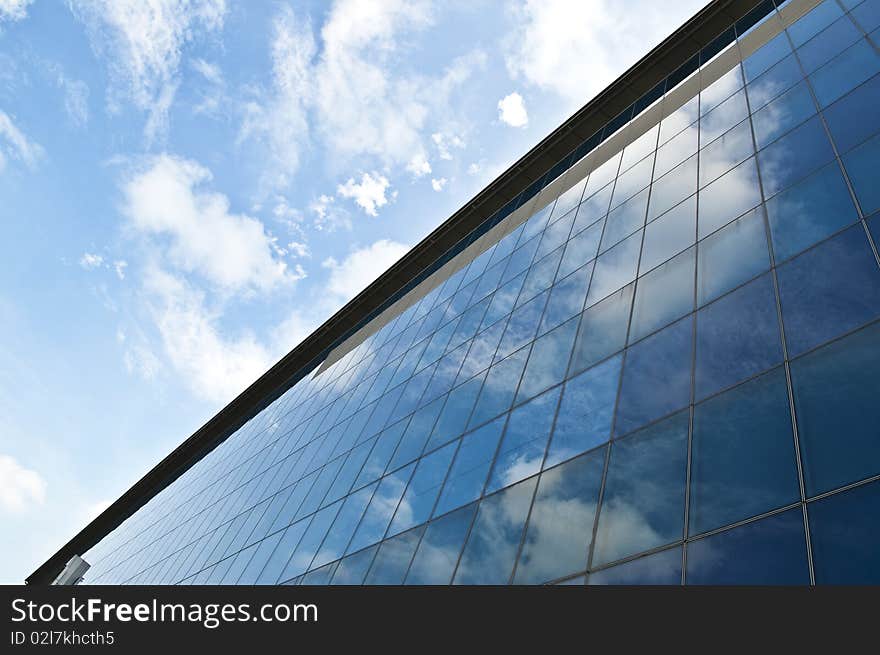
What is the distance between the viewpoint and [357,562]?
16156 mm

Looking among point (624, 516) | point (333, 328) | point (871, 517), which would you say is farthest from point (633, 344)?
point (333, 328)

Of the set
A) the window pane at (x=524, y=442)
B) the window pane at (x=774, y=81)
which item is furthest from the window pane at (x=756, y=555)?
the window pane at (x=774, y=81)

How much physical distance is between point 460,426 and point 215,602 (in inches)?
388

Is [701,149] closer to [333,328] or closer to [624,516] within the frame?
[624,516]

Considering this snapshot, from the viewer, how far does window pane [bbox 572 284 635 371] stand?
13355mm

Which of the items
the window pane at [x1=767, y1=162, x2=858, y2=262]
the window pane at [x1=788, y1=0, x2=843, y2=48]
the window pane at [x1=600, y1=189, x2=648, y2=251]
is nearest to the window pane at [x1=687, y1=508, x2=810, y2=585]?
the window pane at [x1=767, y1=162, x2=858, y2=262]

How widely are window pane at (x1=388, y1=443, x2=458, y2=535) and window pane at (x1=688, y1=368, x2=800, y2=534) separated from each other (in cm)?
771

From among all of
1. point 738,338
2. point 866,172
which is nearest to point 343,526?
point 738,338

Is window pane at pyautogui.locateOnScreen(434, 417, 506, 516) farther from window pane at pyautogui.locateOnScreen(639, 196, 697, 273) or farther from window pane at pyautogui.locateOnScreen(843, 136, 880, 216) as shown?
window pane at pyautogui.locateOnScreen(843, 136, 880, 216)

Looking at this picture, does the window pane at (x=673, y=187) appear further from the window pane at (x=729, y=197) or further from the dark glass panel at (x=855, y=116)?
the dark glass panel at (x=855, y=116)

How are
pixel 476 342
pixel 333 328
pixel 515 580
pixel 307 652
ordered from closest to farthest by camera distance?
1. pixel 307 652
2. pixel 515 580
3. pixel 476 342
4. pixel 333 328

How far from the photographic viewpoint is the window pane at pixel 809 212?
10539mm

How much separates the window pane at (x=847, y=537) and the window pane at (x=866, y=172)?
17.6ft

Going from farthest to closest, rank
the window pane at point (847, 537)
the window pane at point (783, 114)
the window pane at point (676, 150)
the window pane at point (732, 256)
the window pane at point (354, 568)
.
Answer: the window pane at point (676, 150) → the window pane at point (354, 568) → the window pane at point (783, 114) → the window pane at point (732, 256) → the window pane at point (847, 537)
